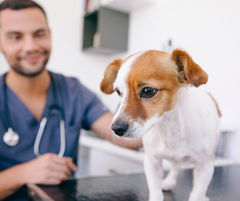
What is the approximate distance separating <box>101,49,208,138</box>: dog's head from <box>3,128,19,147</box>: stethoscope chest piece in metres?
0.53

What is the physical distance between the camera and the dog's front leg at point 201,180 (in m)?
0.43

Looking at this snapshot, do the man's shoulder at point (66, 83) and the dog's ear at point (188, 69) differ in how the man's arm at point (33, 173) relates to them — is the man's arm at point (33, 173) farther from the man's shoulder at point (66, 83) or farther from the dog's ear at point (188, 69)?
the dog's ear at point (188, 69)

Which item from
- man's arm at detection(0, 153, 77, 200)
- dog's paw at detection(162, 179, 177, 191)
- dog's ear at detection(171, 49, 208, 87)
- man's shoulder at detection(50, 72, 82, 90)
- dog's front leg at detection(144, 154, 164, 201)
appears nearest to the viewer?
dog's ear at detection(171, 49, 208, 87)

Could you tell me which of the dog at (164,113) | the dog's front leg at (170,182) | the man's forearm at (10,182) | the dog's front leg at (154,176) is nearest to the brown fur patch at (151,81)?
the dog at (164,113)

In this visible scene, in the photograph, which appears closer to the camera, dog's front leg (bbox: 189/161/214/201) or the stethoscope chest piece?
dog's front leg (bbox: 189/161/214/201)

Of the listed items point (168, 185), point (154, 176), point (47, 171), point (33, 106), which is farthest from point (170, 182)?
point (33, 106)

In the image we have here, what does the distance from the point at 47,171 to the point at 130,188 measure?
0.26 metres

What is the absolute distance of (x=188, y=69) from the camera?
363mm

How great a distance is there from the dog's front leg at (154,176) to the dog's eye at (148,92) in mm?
141

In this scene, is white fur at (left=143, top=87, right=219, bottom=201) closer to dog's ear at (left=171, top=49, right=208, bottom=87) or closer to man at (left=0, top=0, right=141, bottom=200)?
dog's ear at (left=171, top=49, right=208, bottom=87)

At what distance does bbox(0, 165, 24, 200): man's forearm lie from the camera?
2.33ft

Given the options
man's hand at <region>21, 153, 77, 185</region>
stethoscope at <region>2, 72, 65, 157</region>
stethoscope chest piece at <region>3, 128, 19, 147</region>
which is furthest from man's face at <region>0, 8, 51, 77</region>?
man's hand at <region>21, 153, 77, 185</region>

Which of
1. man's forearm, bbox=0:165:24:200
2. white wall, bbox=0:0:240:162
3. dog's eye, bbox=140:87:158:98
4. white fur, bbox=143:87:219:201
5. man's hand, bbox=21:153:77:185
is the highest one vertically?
white wall, bbox=0:0:240:162

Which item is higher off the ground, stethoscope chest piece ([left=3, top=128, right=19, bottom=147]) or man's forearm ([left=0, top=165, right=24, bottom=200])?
stethoscope chest piece ([left=3, top=128, right=19, bottom=147])
